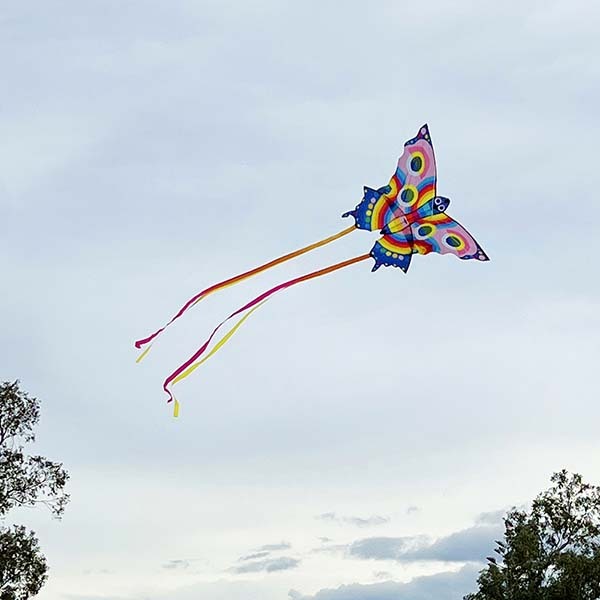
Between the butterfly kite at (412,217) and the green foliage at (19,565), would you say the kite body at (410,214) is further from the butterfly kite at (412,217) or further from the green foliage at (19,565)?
the green foliage at (19,565)

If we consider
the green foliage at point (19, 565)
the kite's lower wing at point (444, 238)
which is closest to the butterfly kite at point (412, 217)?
the kite's lower wing at point (444, 238)

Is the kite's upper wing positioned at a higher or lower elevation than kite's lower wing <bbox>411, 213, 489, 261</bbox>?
higher

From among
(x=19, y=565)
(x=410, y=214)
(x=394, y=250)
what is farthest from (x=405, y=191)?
(x=19, y=565)

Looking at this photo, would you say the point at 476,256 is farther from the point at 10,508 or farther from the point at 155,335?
the point at 10,508

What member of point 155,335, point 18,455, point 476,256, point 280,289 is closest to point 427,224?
point 476,256

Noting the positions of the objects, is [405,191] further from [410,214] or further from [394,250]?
[394,250]

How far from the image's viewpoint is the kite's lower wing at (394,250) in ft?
75.9

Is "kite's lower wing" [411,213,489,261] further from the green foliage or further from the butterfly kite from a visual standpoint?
the green foliage

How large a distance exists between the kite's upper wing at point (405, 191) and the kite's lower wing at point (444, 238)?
1.23ft

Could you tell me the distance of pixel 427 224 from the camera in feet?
75.6

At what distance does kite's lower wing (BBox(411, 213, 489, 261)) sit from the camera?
22.7 meters

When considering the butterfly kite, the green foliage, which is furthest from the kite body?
the green foliage

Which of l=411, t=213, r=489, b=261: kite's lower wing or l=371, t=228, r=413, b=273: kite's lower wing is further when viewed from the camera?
l=371, t=228, r=413, b=273: kite's lower wing

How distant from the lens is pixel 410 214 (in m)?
23.1
